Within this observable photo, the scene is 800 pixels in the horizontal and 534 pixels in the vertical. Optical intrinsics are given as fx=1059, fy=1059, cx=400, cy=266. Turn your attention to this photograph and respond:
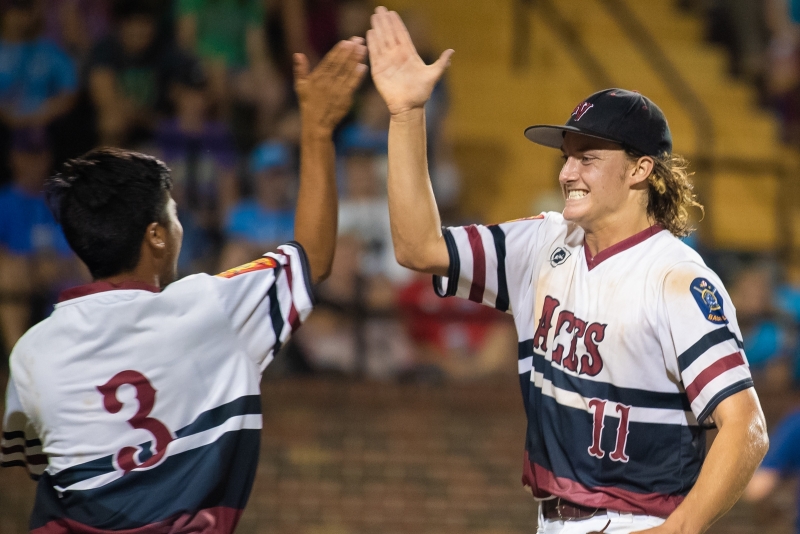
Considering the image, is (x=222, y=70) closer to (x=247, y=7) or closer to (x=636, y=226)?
(x=247, y=7)

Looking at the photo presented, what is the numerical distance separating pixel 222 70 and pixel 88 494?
222 inches

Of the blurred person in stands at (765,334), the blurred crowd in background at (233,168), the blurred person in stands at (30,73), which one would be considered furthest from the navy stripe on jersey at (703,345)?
the blurred person in stands at (30,73)

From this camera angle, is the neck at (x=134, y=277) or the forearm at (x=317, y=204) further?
the forearm at (x=317, y=204)

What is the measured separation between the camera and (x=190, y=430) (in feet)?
8.80

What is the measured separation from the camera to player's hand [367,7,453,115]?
3154 millimetres

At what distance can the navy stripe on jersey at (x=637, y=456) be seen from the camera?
2834mm

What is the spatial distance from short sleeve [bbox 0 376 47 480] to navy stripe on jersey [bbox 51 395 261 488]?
0.16m

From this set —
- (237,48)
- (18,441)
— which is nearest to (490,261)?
(18,441)

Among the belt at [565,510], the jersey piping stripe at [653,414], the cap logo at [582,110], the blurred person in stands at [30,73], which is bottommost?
the belt at [565,510]

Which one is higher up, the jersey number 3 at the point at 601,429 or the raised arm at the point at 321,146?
the raised arm at the point at 321,146

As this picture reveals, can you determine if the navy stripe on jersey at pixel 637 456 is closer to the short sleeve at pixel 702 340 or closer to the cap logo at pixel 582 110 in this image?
the short sleeve at pixel 702 340

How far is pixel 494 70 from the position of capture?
33.0ft

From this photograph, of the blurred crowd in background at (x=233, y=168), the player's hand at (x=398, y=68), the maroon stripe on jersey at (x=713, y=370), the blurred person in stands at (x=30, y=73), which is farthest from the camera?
the blurred person in stands at (x=30, y=73)

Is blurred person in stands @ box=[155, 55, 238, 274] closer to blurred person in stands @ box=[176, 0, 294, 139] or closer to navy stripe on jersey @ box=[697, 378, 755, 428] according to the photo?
blurred person in stands @ box=[176, 0, 294, 139]
